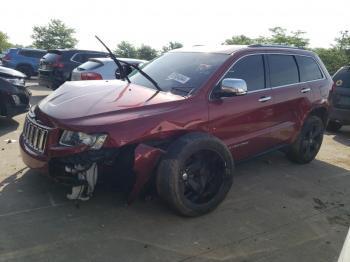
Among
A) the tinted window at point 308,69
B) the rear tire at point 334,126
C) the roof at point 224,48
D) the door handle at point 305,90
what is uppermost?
the roof at point 224,48

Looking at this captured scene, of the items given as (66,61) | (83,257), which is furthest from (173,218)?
(66,61)

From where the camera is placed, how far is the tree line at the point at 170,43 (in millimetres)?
24406

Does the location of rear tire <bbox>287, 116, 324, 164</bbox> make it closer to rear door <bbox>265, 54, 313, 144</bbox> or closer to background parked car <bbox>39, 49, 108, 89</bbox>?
rear door <bbox>265, 54, 313, 144</bbox>

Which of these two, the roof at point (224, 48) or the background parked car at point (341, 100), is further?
the background parked car at point (341, 100)

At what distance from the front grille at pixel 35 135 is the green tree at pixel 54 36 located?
49.3 meters

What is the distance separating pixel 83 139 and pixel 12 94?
4277 millimetres

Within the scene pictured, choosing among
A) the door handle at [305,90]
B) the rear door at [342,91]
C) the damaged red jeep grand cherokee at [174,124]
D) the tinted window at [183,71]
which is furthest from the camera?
the rear door at [342,91]

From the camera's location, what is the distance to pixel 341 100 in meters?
8.64

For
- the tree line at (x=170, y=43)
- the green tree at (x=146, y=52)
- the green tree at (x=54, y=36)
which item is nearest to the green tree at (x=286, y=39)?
the tree line at (x=170, y=43)

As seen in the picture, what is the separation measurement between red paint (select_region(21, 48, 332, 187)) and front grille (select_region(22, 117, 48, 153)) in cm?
9

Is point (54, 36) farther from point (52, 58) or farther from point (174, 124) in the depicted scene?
point (174, 124)

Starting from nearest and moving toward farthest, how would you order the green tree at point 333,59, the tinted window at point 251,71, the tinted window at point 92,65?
the tinted window at point 251,71 → the tinted window at point 92,65 → the green tree at point 333,59

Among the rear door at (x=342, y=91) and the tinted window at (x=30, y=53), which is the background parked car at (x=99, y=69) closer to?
the rear door at (x=342, y=91)

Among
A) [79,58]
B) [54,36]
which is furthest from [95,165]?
[54,36]
